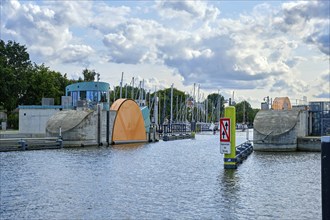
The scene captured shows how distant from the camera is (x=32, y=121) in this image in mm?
72375

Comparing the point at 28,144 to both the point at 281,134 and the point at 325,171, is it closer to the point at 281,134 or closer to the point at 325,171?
A: the point at 281,134

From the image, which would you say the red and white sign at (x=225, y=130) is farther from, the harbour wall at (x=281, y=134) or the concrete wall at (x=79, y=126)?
the concrete wall at (x=79, y=126)

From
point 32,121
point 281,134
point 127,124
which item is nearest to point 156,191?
point 281,134

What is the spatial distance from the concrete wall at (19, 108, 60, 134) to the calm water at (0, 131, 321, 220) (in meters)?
36.4

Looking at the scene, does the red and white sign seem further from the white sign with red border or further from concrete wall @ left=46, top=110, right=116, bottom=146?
concrete wall @ left=46, top=110, right=116, bottom=146

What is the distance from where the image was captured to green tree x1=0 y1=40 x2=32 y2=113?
3356 inches

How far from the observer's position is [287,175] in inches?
1172

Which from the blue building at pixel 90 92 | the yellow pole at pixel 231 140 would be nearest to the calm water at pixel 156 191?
the yellow pole at pixel 231 140

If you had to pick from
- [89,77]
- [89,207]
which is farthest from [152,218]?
[89,77]

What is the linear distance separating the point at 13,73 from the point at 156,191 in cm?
7244

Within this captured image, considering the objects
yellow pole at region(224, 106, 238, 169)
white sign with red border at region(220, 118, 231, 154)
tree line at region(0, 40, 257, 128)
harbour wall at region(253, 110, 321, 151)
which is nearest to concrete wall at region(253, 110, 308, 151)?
harbour wall at region(253, 110, 321, 151)

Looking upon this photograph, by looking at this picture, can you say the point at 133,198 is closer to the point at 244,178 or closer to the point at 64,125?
the point at 244,178

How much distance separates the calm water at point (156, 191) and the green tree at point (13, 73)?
2063 inches

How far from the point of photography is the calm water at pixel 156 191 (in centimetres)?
1792
